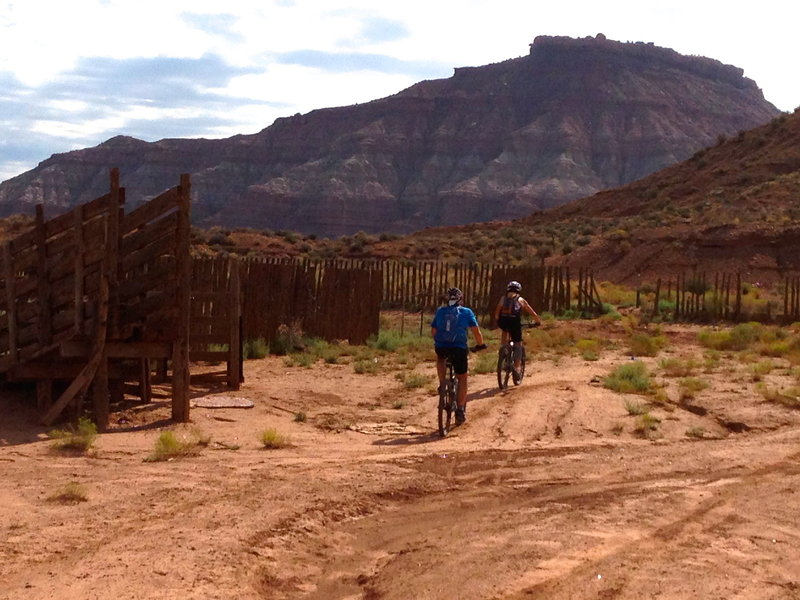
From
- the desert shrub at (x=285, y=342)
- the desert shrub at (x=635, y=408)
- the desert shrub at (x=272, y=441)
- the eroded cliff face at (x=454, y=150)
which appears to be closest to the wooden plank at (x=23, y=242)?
the desert shrub at (x=272, y=441)

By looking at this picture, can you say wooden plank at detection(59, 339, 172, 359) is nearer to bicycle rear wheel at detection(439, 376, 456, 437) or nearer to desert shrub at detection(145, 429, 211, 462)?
desert shrub at detection(145, 429, 211, 462)

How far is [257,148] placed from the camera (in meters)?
127

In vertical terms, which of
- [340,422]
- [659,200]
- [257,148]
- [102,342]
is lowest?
[340,422]

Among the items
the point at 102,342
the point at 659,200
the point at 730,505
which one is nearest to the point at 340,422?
the point at 102,342

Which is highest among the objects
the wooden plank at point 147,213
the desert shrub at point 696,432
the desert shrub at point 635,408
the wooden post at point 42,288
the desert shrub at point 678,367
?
the wooden plank at point 147,213

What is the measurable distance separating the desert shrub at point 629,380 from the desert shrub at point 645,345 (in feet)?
13.1

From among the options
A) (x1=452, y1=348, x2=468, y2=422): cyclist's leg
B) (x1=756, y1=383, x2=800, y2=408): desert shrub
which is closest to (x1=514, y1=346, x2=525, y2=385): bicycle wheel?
(x1=452, y1=348, x2=468, y2=422): cyclist's leg

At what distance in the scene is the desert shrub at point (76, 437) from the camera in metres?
9.89

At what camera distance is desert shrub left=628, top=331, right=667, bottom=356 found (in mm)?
20453

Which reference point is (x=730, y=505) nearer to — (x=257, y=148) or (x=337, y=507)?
(x=337, y=507)

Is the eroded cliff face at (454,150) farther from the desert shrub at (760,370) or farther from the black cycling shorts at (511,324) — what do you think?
the black cycling shorts at (511,324)

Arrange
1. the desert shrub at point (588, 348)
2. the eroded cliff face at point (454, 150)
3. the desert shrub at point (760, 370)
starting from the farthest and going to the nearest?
the eroded cliff face at point (454, 150) < the desert shrub at point (588, 348) < the desert shrub at point (760, 370)

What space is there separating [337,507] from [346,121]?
122427 mm

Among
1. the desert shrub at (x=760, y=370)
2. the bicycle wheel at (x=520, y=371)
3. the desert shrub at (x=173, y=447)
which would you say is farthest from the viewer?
the desert shrub at (x=760, y=370)
